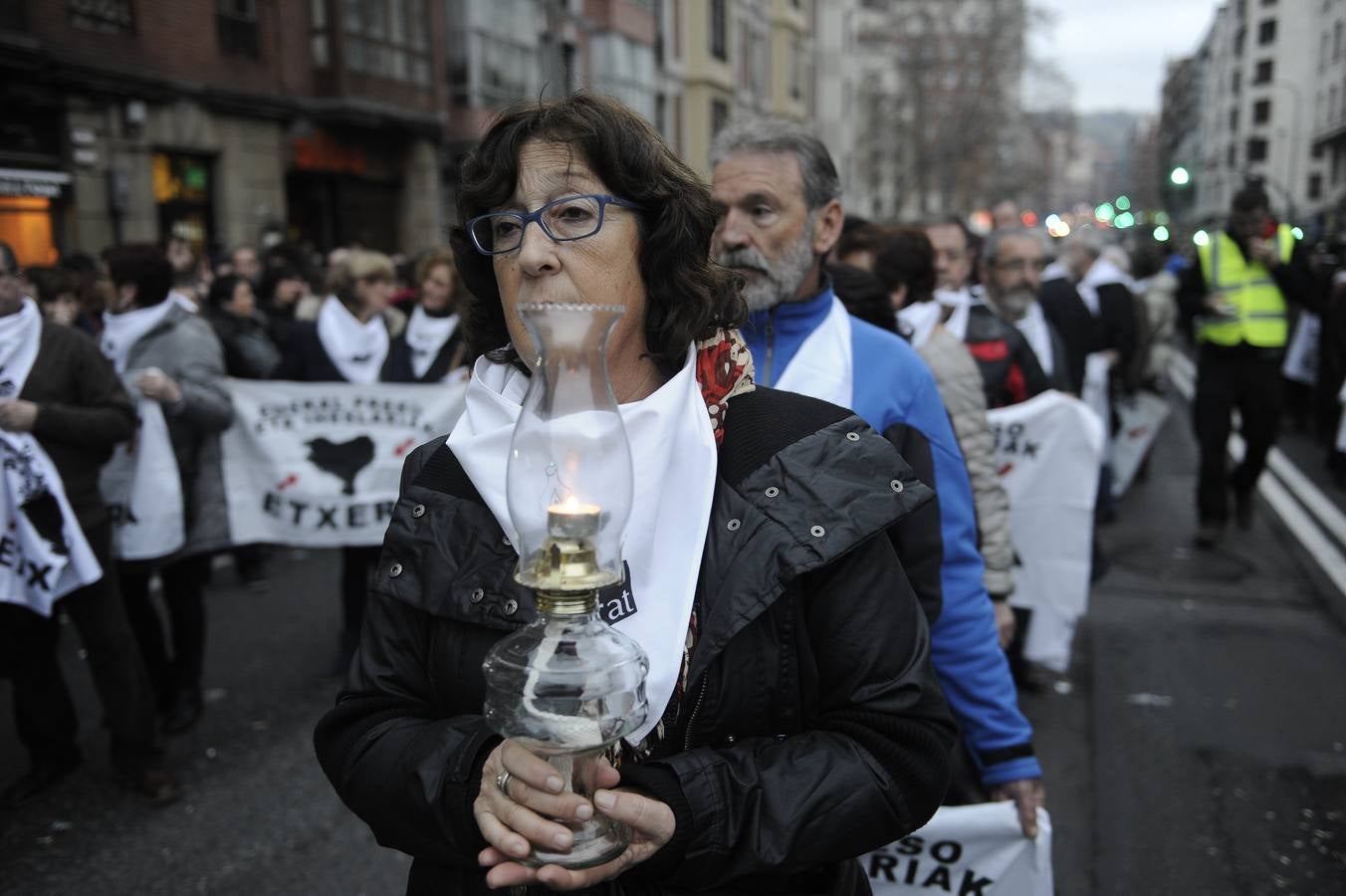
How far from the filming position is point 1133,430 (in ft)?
28.0

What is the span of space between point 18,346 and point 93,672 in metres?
1.27

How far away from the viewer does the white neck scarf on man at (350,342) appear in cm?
642

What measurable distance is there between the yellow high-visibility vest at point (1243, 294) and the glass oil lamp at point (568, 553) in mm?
7813

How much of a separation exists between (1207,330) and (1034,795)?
255 inches

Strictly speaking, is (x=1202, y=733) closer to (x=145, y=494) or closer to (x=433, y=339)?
(x=433, y=339)

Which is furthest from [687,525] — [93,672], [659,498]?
[93,672]

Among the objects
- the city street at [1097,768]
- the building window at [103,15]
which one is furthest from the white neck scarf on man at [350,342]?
the building window at [103,15]

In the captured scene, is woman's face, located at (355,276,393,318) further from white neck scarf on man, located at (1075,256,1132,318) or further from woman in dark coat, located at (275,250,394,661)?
white neck scarf on man, located at (1075,256,1132,318)

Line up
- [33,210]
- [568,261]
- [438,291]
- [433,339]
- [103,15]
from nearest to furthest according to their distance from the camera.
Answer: [568,261] → [433,339] → [438,291] → [33,210] → [103,15]

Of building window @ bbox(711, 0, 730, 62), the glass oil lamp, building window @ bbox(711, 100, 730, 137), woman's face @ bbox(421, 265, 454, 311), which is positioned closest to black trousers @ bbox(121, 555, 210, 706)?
woman's face @ bbox(421, 265, 454, 311)

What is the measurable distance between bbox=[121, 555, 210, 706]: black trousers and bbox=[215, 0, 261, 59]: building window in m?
15.8

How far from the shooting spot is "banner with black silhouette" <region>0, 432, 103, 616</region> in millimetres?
3910

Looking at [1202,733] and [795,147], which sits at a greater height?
[795,147]

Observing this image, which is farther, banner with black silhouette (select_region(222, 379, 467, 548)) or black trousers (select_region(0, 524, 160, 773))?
banner with black silhouette (select_region(222, 379, 467, 548))
